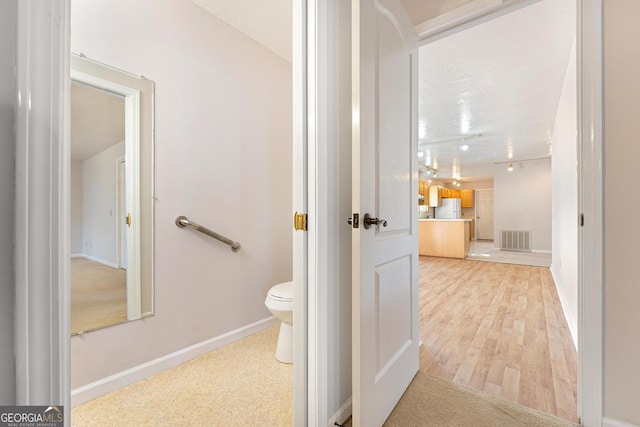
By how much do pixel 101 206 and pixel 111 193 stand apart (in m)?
0.10

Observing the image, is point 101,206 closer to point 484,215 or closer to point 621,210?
point 621,210

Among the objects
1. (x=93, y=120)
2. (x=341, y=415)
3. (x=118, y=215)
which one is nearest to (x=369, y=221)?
(x=341, y=415)

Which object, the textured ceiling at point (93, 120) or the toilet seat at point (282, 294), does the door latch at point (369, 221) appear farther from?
the textured ceiling at point (93, 120)

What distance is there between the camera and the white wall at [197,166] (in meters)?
1.52

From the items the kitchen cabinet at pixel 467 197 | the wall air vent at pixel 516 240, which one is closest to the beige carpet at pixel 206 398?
the wall air vent at pixel 516 240

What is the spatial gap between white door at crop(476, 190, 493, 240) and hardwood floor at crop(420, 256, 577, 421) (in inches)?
284

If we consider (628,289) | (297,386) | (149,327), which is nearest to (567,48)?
(628,289)

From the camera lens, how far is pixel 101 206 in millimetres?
1543

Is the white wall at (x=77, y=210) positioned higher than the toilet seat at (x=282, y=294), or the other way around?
the white wall at (x=77, y=210)

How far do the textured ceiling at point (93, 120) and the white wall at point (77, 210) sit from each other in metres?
0.10

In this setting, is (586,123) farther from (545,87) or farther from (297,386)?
(545,87)

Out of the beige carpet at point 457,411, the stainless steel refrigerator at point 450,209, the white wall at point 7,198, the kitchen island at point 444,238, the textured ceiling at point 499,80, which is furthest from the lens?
the stainless steel refrigerator at point 450,209

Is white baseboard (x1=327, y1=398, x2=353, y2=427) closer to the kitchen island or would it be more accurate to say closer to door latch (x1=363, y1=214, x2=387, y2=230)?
door latch (x1=363, y1=214, x2=387, y2=230)

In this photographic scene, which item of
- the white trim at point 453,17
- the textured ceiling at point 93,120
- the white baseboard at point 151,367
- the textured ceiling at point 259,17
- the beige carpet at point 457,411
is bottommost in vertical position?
the beige carpet at point 457,411
